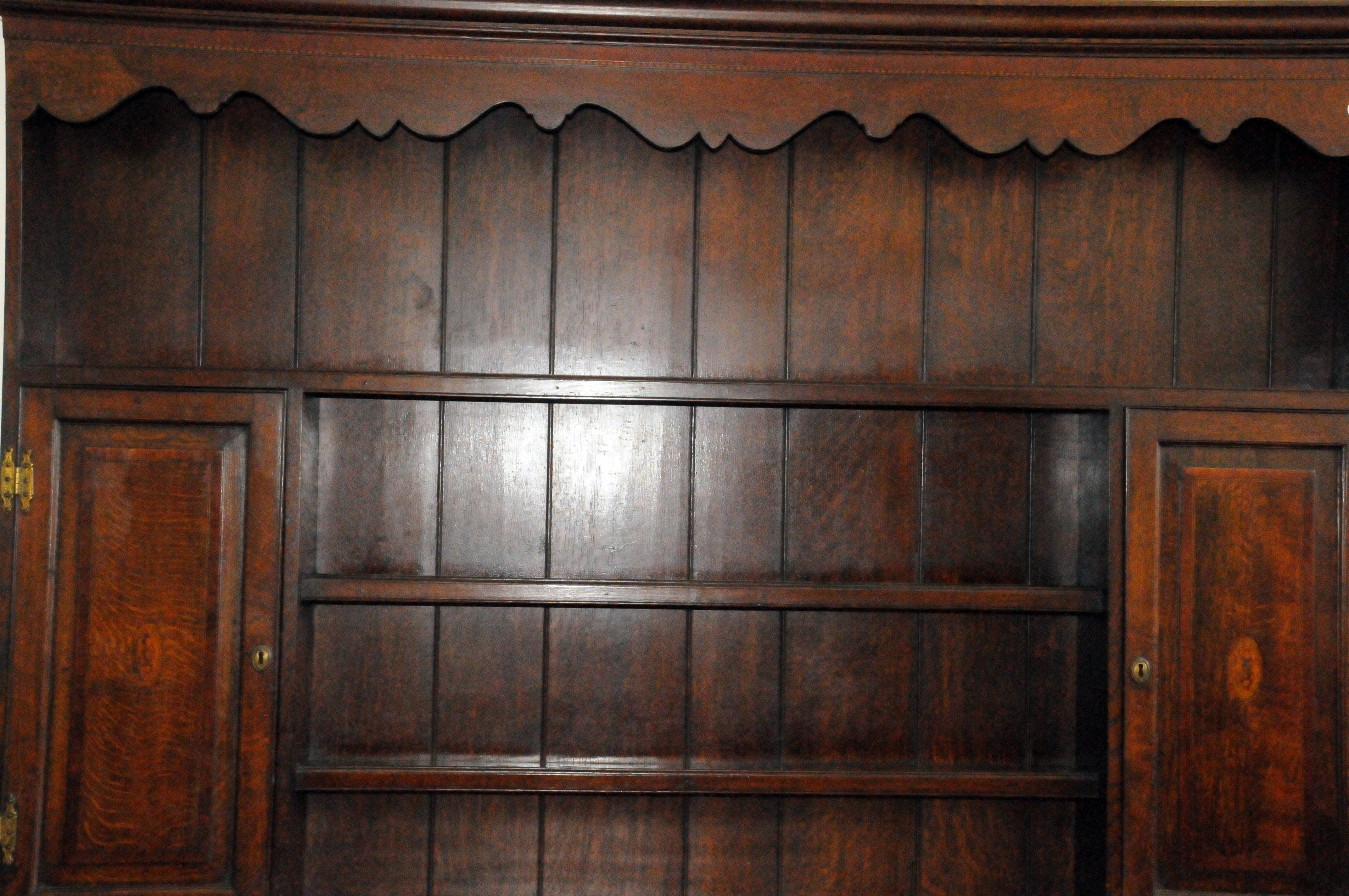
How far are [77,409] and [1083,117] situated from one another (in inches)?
80.6

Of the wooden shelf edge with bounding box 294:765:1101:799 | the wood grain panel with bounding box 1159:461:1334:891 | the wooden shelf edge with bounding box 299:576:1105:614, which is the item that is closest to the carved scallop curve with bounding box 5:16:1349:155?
the wood grain panel with bounding box 1159:461:1334:891

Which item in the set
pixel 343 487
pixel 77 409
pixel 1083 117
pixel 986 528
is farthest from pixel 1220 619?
pixel 77 409

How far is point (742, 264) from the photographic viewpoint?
2.34m

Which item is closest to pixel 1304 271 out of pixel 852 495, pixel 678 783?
pixel 852 495

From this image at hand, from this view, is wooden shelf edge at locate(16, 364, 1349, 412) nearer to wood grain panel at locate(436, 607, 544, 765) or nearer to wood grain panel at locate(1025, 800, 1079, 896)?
wood grain panel at locate(436, 607, 544, 765)

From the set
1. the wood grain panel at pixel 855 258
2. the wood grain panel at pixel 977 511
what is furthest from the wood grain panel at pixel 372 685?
the wood grain panel at pixel 977 511

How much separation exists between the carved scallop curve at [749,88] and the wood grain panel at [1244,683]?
28.1 inches

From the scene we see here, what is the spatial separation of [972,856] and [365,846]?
4.35ft

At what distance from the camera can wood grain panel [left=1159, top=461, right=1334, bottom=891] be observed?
2.13 m

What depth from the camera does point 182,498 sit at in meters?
2.10

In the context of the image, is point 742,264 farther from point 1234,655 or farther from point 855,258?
point 1234,655

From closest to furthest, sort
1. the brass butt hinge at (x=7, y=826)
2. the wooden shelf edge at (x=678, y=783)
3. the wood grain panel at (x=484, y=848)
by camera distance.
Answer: the brass butt hinge at (x=7, y=826)
the wooden shelf edge at (x=678, y=783)
the wood grain panel at (x=484, y=848)

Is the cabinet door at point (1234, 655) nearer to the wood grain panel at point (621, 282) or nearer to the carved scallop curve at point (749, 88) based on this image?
the carved scallop curve at point (749, 88)

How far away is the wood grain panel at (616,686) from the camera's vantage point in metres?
2.34
